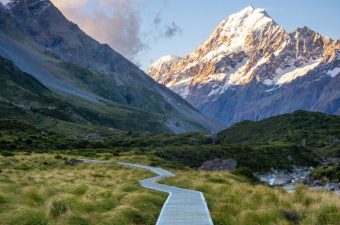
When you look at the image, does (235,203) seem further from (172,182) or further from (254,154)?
(254,154)

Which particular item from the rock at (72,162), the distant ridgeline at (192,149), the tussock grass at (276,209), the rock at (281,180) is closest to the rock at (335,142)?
the distant ridgeline at (192,149)

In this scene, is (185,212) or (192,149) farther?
(192,149)

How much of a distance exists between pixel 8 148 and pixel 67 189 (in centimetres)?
7177

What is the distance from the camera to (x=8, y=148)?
94.1 metres

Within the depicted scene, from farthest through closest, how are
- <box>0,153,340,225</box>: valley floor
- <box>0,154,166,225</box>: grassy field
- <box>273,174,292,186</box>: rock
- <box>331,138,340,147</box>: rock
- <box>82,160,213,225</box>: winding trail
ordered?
<box>331,138,340,147</box>: rock, <box>273,174,292,186</box>: rock, <box>82,160,213,225</box>: winding trail, <box>0,153,340,225</box>: valley floor, <box>0,154,166,225</box>: grassy field

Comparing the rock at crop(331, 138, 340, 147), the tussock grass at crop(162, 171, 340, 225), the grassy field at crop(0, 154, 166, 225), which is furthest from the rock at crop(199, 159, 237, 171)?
the rock at crop(331, 138, 340, 147)

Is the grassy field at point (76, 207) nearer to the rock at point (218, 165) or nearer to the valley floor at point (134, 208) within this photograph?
the valley floor at point (134, 208)

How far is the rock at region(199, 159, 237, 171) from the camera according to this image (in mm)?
91400

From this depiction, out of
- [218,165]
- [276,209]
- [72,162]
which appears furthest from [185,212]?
[218,165]

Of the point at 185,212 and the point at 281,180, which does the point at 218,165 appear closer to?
the point at 281,180

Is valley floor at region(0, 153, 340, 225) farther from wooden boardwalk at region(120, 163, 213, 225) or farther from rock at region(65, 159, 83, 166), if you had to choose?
rock at region(65, 159, 83, 166)

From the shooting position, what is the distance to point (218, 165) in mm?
93375

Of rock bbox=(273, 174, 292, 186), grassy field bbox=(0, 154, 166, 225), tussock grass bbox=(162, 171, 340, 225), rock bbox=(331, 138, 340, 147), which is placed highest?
rock bbox=(331, 138, 340, 147)

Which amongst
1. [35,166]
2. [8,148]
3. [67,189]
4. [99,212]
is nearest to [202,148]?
[8,148]
